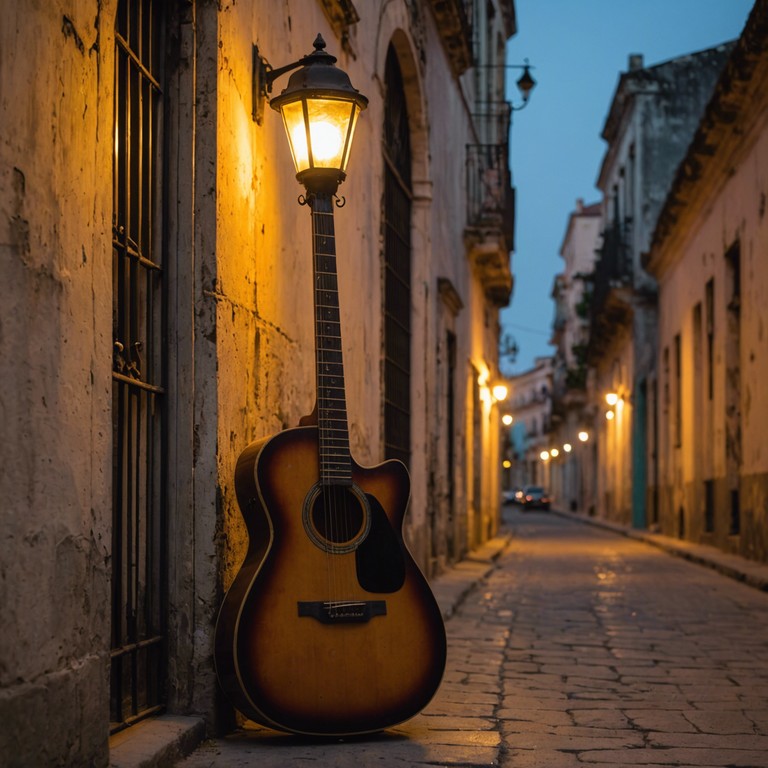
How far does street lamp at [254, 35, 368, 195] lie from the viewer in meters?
5.08

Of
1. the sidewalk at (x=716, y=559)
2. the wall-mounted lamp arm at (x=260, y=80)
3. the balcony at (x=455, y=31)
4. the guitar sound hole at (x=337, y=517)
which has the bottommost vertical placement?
the sidewalk at (x=716, y=559)

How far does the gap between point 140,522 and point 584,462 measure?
145 feet

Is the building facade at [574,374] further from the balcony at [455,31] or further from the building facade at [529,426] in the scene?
the balcony at [455,31]

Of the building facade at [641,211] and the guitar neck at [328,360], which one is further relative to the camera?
the building facade at [641,211]

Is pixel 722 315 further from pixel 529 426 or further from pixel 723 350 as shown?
pixel 529 426

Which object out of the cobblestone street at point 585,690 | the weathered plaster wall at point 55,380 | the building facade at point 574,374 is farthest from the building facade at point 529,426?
the weathered plaster wall at point 55,380

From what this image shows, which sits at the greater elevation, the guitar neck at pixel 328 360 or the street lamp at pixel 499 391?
the street lamp at pixel 499 391

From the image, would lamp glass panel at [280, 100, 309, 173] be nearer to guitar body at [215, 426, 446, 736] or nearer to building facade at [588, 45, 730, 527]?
guitar body at [215, 426, 446, 736]

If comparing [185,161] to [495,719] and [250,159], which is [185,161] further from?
[495,719]

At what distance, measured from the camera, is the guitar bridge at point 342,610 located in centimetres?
456

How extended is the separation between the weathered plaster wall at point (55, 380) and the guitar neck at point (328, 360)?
1.08 metres

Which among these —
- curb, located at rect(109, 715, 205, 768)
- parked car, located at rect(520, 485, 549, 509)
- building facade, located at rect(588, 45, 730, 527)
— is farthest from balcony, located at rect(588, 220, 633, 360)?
parked car, located at rect(520, 485, 549, 509)

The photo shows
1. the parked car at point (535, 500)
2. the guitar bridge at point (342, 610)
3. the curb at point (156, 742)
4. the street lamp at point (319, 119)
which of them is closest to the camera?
the curb at point (156, 742)

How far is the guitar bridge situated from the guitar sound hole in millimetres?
190
